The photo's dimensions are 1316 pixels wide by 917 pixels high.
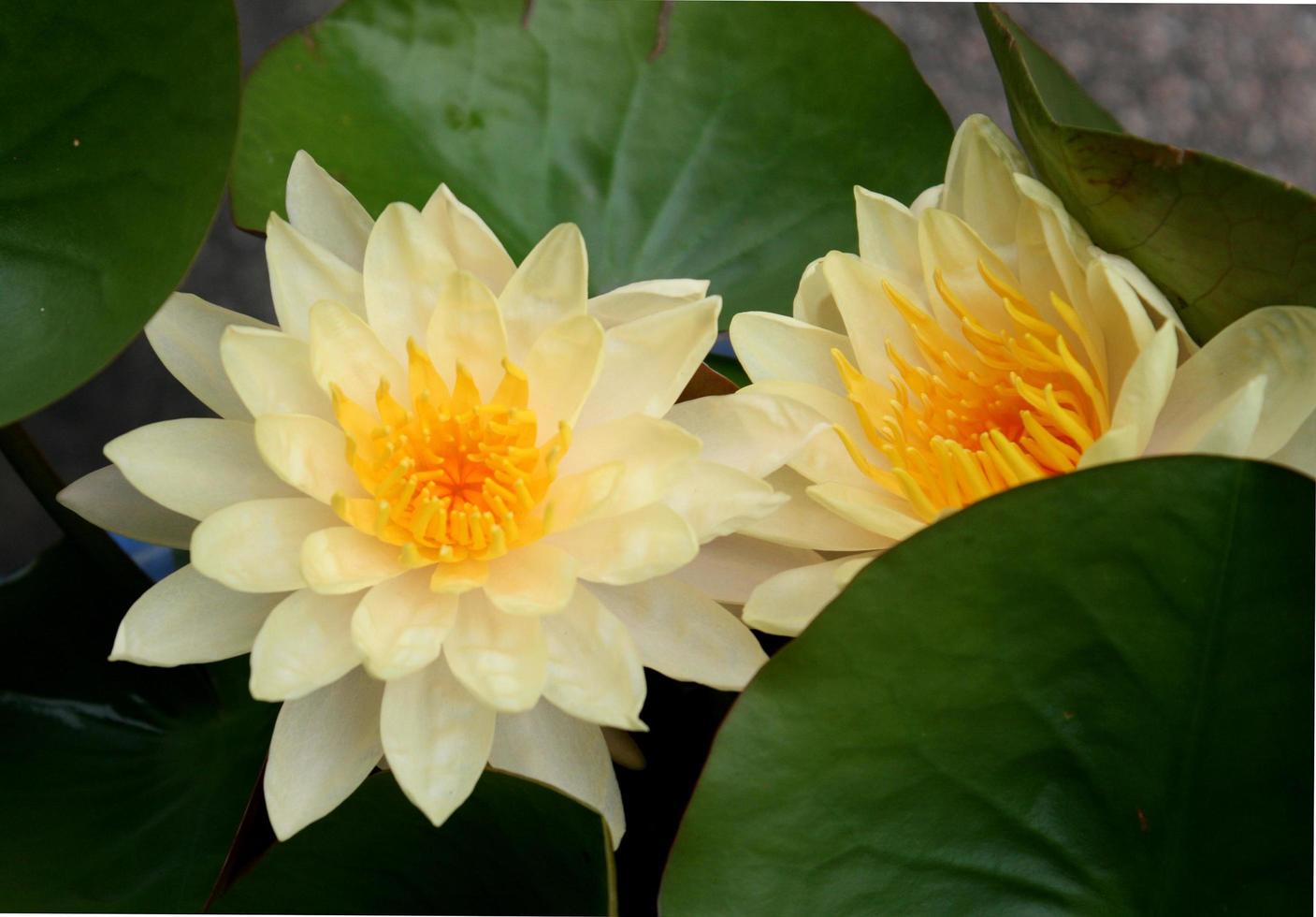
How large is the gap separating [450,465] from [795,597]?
0.13 meters

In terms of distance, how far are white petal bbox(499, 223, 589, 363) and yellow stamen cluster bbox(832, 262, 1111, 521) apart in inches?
3.9

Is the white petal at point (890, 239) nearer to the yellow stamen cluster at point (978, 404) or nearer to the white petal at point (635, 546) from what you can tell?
the yellow stamen cluster at point (978, 404)

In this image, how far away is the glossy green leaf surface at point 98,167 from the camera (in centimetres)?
39

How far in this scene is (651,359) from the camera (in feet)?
1.22

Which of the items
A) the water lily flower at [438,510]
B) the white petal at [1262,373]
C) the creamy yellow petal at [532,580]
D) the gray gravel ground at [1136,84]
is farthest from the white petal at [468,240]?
the gray gravel ground at [1136,84]

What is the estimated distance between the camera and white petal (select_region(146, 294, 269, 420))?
38 cm

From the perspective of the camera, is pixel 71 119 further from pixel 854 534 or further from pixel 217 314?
pixel 854 534

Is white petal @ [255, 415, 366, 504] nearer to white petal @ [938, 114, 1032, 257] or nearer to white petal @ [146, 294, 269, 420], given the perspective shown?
white petal @ [146, 294, 269, 420]

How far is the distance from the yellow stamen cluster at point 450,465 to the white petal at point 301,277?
0.13ft

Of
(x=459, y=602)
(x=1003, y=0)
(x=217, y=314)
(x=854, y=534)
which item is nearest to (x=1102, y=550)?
(x=854, y=534)

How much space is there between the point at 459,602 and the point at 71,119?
→ 0.26 metres

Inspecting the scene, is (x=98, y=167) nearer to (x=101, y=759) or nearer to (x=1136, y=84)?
(x=101, y=759)

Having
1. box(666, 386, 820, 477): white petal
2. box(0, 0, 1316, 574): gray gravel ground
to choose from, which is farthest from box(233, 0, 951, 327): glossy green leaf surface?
box(0, 0, 1316, 574): gray gravel ground

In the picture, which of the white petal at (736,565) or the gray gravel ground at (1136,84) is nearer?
the white petal at (736,565)
